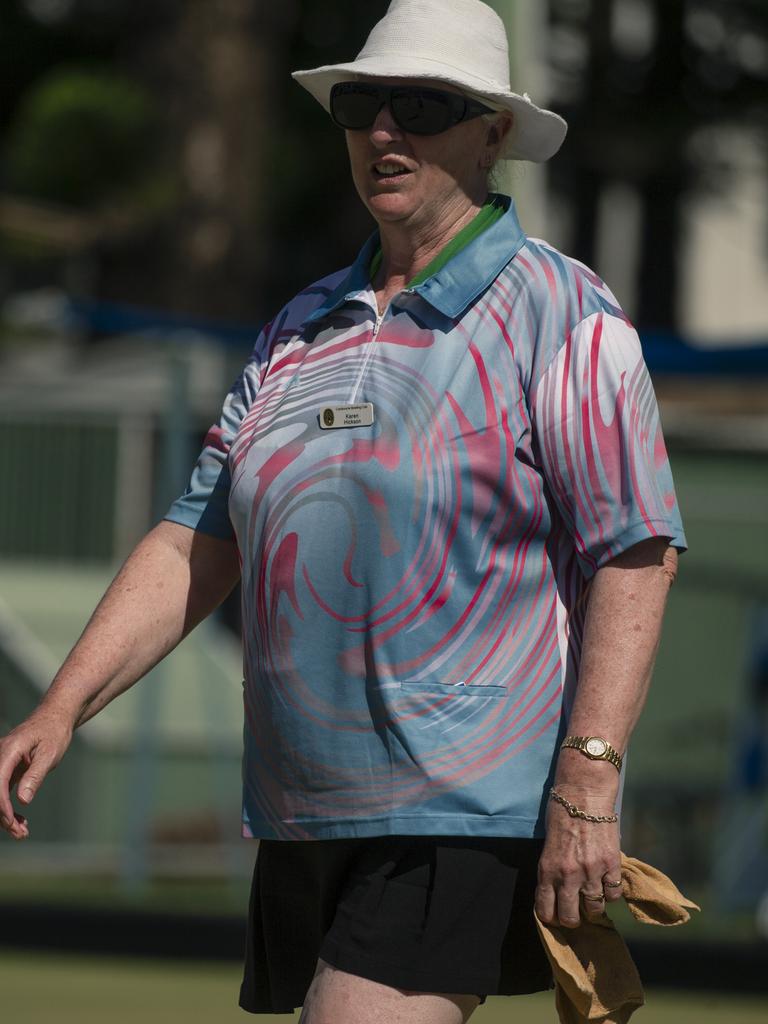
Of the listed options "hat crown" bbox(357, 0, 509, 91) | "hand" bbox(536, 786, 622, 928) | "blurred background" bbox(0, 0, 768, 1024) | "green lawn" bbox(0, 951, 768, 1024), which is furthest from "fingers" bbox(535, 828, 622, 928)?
"blurred background" bbox(0, 0, 768, 1024)

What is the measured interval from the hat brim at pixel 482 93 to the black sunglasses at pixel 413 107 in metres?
0.02

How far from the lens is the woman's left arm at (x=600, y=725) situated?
2.79 metres

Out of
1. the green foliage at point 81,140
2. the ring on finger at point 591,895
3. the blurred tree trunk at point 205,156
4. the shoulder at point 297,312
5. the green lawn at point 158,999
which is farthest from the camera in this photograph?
the blurred tree trunk at point 205,156

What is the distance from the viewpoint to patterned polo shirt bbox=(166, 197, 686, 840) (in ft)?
9.49

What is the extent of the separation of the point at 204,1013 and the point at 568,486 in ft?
14.5

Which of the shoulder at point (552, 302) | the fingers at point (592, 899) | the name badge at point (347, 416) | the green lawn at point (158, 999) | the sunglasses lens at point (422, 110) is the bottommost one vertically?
the green lawn at point (158, 999)

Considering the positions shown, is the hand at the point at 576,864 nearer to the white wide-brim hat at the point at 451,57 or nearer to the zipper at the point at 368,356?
the zipper at the point at 368,356

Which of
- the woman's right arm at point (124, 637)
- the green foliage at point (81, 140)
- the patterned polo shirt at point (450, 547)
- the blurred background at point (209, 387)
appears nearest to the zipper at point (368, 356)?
the patterned polo shirt at point (450, 547)

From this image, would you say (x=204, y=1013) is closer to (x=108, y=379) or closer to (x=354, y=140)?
(x=354, y=140)

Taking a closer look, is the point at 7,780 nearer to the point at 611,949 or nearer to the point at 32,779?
the point at 32,779

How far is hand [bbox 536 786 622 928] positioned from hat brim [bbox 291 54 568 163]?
39.4 inches

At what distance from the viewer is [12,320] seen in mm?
11625

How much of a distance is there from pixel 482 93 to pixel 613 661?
0.85 metres

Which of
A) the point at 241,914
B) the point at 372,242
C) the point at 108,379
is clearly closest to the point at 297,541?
the point at 372,242
